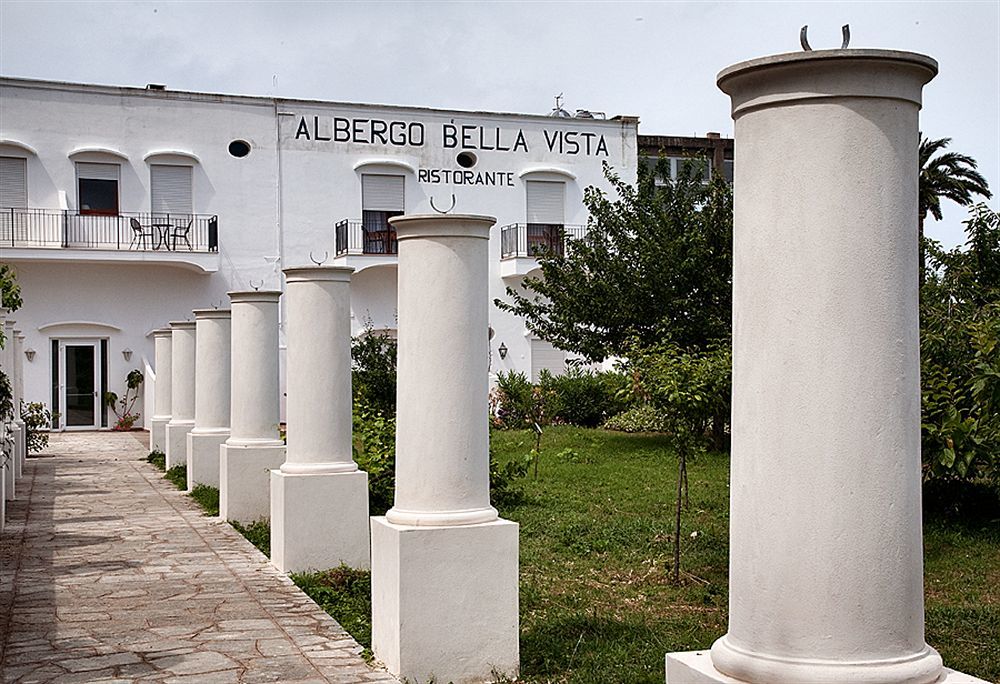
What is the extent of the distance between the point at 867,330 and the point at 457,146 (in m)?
30.2

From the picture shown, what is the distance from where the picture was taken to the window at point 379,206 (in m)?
31.9

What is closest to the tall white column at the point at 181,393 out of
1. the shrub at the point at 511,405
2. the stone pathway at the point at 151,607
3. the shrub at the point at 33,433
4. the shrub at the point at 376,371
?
the shrub at the point at 376,371

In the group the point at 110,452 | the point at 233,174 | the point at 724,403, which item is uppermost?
the point at 233,174

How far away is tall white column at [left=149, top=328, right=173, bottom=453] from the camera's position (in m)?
22.3

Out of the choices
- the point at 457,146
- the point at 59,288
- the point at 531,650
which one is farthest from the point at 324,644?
the point at 457,146

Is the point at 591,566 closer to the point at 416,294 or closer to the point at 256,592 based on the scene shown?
the point at 256,592

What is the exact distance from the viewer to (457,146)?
33.0m

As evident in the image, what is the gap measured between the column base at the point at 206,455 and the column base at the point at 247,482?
2.86 metres

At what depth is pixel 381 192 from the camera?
32.4 metres

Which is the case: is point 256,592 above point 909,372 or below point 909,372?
below

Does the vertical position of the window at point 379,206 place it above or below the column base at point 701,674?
above

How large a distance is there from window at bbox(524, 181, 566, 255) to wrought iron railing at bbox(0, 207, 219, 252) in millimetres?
8621

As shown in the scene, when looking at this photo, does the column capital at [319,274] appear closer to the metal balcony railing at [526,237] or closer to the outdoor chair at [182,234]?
the outdoor chair at [182,234]

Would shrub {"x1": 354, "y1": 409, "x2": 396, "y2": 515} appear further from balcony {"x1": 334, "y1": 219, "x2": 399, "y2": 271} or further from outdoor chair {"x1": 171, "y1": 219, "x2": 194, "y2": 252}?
outdoor chair {"x1": 171, "y1": 219, "x2": 194, "y2": 252}
